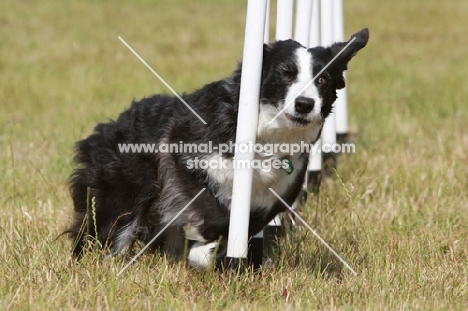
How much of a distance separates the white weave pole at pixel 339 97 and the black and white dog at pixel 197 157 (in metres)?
2.00

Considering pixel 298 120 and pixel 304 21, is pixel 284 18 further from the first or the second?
pixel 298 120

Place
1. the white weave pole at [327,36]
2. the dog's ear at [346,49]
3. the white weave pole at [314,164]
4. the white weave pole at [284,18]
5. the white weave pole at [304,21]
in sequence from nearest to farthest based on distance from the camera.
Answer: the dog's ear at [346,49]
the white weave pole at [284,18]
the white weave pole at [304,21]
the white weave pole at [314,164]
the white weave pole at [327,36]

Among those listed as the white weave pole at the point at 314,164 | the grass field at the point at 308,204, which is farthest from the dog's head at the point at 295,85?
the white weave pole at the point at 314,164

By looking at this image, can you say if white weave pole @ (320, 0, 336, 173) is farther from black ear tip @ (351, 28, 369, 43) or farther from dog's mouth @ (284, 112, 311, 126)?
dog's mouth @ (284, 112, 311, 126)

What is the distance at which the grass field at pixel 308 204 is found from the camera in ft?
11.5

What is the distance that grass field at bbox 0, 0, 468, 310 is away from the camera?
3.50 meters

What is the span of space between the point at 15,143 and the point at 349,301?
3.90m

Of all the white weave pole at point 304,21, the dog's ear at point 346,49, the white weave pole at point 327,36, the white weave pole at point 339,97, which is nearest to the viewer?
the dog's ear at point 346,49

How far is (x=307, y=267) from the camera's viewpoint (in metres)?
3.92

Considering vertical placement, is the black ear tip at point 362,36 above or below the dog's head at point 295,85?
above

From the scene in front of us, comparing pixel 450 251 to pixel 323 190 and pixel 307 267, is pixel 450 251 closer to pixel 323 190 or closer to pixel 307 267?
pixel 307 267

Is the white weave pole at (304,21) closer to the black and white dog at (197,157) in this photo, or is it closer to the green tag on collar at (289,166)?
the black and white dog at (197,157)

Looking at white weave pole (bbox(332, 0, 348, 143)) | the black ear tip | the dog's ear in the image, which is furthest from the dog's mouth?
white weave pole (bbox(332, 0, 348, 143))

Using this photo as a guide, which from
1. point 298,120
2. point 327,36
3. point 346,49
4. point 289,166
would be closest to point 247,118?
point 298,120
